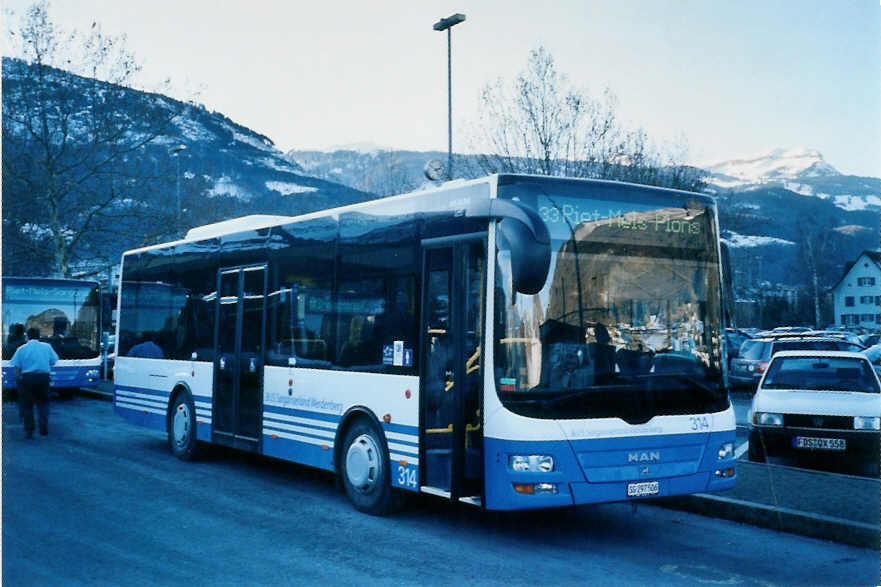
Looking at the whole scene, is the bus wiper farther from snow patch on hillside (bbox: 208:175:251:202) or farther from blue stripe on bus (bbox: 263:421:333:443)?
snow patch on hillside (bbox: 208:175:251:202)

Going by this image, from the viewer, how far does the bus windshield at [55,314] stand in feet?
74.1

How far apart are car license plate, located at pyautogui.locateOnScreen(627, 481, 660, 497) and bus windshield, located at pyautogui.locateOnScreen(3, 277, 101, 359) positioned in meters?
19.1

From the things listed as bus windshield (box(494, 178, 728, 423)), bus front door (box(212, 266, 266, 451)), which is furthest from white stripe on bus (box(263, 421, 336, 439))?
bus windshield (box(494, 178, 728, 423))

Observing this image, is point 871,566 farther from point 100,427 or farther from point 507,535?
point 100,427

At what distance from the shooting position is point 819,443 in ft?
39.2

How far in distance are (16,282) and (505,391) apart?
62.3ft

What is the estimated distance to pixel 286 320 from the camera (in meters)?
10.7

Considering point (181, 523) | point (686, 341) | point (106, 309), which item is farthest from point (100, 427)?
point (686, 341)

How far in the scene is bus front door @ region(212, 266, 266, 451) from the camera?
37.0ft

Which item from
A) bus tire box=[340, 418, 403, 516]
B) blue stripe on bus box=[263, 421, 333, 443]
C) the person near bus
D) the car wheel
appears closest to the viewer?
bus tire box=[340, 418, 403, 516]

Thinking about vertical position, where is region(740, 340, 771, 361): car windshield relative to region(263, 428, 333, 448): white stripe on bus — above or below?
above

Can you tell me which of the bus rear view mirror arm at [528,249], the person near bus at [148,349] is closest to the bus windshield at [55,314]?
the person near bus at [148,349]

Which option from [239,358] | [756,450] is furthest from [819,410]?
[239,358]

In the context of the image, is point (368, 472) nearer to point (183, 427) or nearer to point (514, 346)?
point (514, 346)
